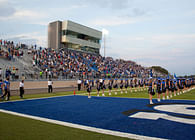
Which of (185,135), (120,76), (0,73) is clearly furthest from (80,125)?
(120,76)

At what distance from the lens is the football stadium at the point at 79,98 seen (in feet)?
18.5

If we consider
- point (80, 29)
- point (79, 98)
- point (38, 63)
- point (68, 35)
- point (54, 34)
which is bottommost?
point (79, 98)

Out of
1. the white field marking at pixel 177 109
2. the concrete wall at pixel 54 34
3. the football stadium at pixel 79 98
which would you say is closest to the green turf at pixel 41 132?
the football stadium at pixel 79 98

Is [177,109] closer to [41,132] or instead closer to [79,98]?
[41,132]

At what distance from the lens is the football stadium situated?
18.5 ft

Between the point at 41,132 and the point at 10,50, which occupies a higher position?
the point at 10,50

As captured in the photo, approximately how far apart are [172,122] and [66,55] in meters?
29.9

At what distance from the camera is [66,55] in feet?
114

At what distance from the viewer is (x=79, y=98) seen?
49.8 feet

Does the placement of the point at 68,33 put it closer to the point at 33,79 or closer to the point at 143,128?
the point at 33,79

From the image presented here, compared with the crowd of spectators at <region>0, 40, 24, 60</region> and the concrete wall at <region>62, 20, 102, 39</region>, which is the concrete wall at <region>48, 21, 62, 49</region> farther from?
the crowd of spectators at <region>0, 40, 24, 60</region>

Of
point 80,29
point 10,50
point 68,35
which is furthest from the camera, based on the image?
point 80,29

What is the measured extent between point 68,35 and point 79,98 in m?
28.7

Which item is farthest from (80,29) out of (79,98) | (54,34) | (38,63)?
(79,98)
